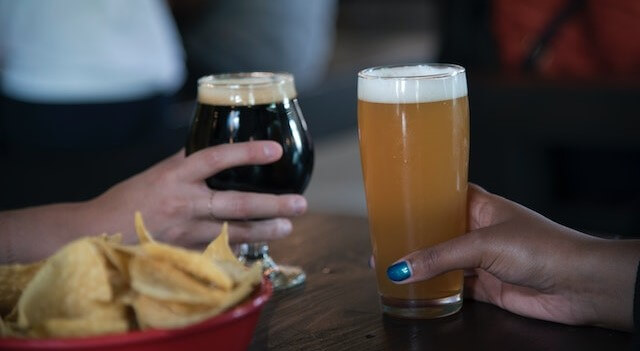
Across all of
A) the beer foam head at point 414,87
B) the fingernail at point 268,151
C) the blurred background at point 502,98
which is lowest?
the blurred background at point 502,98

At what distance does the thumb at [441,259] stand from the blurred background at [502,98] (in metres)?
1.63

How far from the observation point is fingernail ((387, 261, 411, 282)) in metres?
1.04

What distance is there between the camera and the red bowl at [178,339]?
2.56 ft

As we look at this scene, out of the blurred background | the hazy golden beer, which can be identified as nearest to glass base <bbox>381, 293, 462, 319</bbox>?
the hazy golden beer

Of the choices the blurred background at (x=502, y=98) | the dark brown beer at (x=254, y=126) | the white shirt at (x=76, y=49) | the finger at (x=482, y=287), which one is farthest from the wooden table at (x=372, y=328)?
the white shirt at (x=76, y=49)

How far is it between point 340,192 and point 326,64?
0.96 m

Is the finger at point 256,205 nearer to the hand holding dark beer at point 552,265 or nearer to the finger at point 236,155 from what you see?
the finger at point 236,155

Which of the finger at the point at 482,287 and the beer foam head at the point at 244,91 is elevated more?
the beer foam head at the point at 244,91

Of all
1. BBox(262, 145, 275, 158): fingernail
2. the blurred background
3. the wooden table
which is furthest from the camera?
the blurred background

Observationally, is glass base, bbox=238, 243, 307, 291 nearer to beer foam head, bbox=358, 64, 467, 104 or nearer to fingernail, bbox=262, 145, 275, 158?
fingernail, bbox=262, 145, 275, 158

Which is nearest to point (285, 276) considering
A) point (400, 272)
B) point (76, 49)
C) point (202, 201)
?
point (202, 201)

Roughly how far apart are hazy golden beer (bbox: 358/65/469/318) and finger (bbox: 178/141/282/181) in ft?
0.52

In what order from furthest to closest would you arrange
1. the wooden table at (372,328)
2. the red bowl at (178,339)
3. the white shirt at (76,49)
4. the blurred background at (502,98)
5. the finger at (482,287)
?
the white shirt at (76,49), the blurred background at (502,98), the finger at (482,287), the wooden table at (372,328), the red bowl at (178,339)

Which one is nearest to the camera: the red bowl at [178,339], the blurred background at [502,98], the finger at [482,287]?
the red bowl at [178,339]
